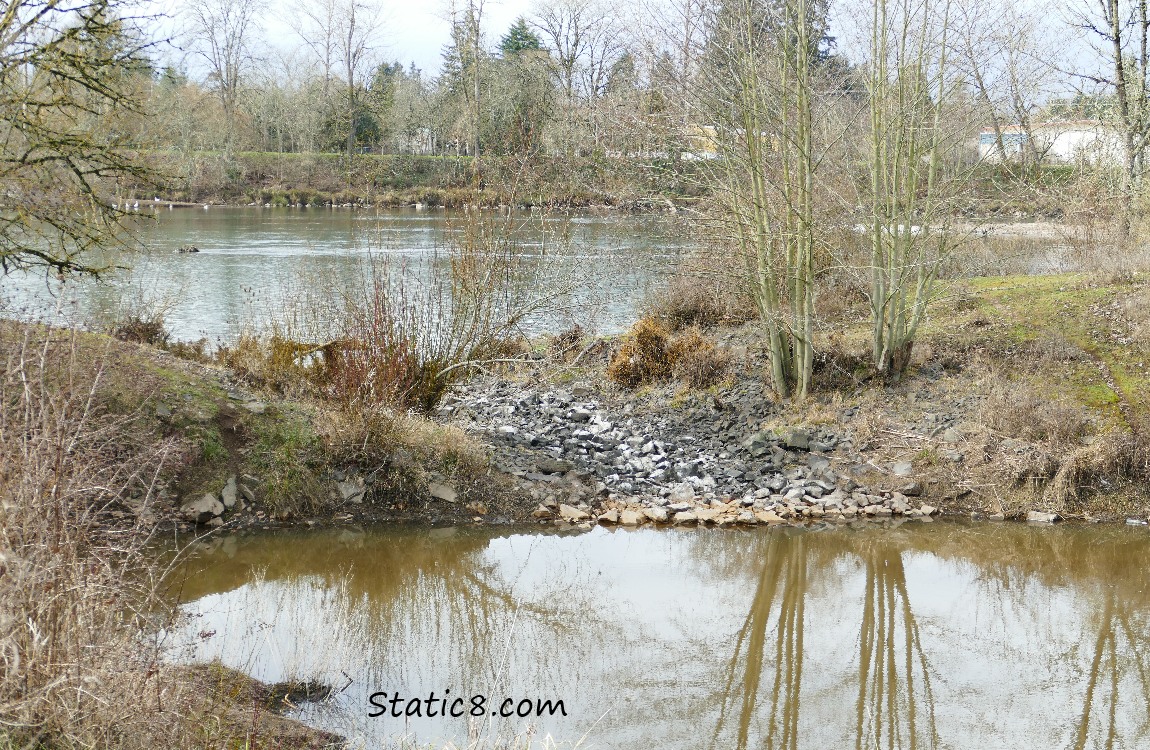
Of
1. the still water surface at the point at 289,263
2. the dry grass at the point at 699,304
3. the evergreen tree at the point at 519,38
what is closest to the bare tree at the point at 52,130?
the still water surface at the point at 289,263

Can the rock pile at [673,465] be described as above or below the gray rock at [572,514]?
above

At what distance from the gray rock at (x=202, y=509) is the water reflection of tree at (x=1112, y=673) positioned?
7575 mm

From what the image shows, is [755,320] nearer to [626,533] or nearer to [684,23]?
[684,23]

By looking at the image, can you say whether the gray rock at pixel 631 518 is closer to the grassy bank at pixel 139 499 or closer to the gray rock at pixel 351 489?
the grassy bank at pixel 139 499

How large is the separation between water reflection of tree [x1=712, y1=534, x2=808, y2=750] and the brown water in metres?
0.02

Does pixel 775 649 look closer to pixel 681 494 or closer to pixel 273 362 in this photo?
pixel 681 494

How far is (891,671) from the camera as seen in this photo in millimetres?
7188

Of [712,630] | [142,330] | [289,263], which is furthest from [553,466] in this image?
[289,263]

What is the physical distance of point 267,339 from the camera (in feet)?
45.2

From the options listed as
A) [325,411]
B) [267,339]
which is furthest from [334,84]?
[325,411]

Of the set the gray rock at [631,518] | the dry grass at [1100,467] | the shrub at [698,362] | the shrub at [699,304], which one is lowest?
the gray rock at [631,518]

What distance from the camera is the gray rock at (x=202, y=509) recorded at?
9492 millimetres

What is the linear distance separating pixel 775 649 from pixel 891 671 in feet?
2.81

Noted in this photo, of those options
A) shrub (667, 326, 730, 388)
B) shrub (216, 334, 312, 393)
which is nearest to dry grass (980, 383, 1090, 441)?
shrub (667, 326, 730, 388)
